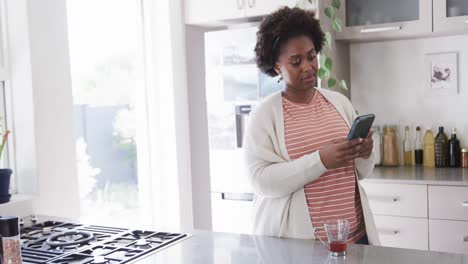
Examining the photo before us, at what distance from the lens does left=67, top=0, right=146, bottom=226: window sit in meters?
2.68

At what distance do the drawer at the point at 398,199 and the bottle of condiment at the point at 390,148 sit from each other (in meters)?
0.43

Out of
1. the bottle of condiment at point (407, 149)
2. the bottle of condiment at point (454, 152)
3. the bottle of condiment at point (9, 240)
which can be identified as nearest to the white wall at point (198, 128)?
the bottle of condiment at point (407, 149)

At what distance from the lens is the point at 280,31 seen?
5.58 feet

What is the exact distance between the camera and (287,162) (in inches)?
62.9

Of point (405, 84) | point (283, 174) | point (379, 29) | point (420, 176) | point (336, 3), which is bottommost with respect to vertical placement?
point (420, 176)

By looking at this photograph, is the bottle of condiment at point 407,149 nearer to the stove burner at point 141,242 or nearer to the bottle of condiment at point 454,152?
the bottle of condiment at point 454,152

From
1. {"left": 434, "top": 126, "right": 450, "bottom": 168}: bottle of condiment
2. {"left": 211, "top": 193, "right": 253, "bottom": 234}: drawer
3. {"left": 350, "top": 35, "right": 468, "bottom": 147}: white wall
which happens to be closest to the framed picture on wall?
{"left": 350, "top": 35, "right": 468, "bottom": 147}: white wall

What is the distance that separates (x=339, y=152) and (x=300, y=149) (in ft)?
0.54

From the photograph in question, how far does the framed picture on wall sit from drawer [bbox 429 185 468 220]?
721 millimetres

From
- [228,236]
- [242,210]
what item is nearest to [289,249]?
[228,236]

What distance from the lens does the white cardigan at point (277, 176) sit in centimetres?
155

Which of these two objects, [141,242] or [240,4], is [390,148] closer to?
[240,4]

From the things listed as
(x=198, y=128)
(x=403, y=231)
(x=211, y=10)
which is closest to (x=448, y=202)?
(x=403, y=231)

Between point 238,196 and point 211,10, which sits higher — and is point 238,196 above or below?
below
